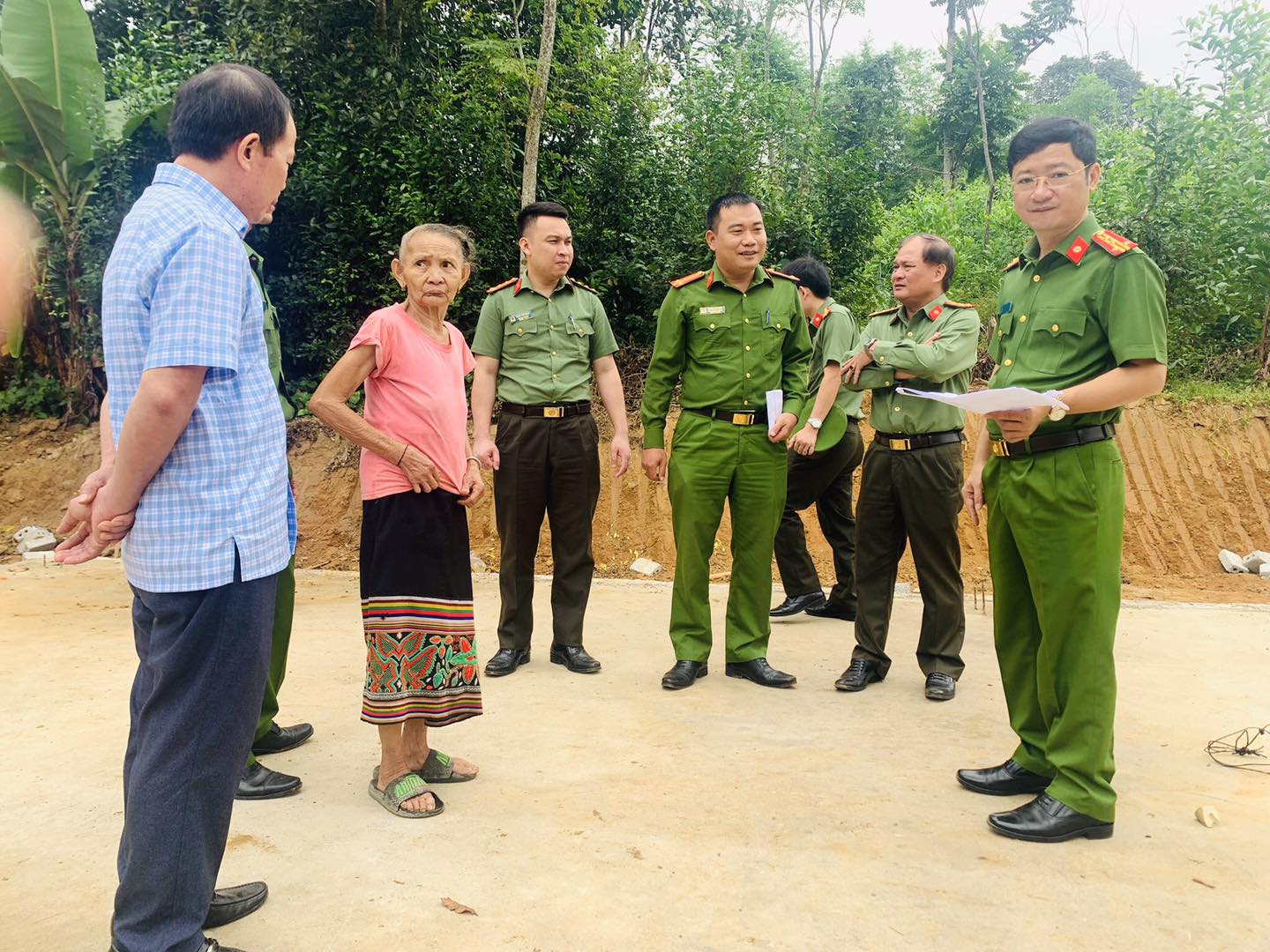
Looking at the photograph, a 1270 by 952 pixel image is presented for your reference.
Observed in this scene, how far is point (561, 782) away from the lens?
3297 mm

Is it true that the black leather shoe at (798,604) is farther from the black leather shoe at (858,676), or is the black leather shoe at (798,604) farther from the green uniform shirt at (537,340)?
the green uniform shirt at (537,340)

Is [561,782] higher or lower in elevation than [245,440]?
lower

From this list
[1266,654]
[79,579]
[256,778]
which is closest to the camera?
[256,778]

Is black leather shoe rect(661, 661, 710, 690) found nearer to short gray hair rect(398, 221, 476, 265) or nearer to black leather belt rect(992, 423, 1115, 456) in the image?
black leather belt rect(992, 423, 1115, 456)

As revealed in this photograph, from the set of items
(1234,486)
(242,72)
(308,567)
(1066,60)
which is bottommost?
(308,567)

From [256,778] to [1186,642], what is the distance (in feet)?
16.0

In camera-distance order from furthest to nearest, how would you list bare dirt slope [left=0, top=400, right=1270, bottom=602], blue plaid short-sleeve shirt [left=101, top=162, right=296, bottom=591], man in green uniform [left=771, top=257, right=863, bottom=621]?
bare dirt slope [left=0, top=400, right=1270, bottom=602]
man in green uniform [left=771, top=257, right=863, bottom=621]
blue plaid short-sleeve shirt [left=101, top=162, right=296, bottom=591]

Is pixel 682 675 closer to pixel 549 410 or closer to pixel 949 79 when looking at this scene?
pixel 549 410

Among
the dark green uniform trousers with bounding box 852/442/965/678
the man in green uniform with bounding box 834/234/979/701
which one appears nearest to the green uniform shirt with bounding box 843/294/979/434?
the man in green uniform with bounding box 834/234/979/701

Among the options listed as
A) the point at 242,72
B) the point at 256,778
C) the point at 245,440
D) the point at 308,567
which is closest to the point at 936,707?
the point at 256,778

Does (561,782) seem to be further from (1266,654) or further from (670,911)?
(1266,654)

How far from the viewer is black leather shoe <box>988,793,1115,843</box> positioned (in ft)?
9.31

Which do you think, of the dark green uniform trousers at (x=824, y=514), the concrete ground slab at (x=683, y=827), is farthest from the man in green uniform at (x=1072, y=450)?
the dark green uniform trousers at (x=824, y=514)

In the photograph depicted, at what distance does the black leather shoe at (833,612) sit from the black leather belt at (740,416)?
2051 millimetres
